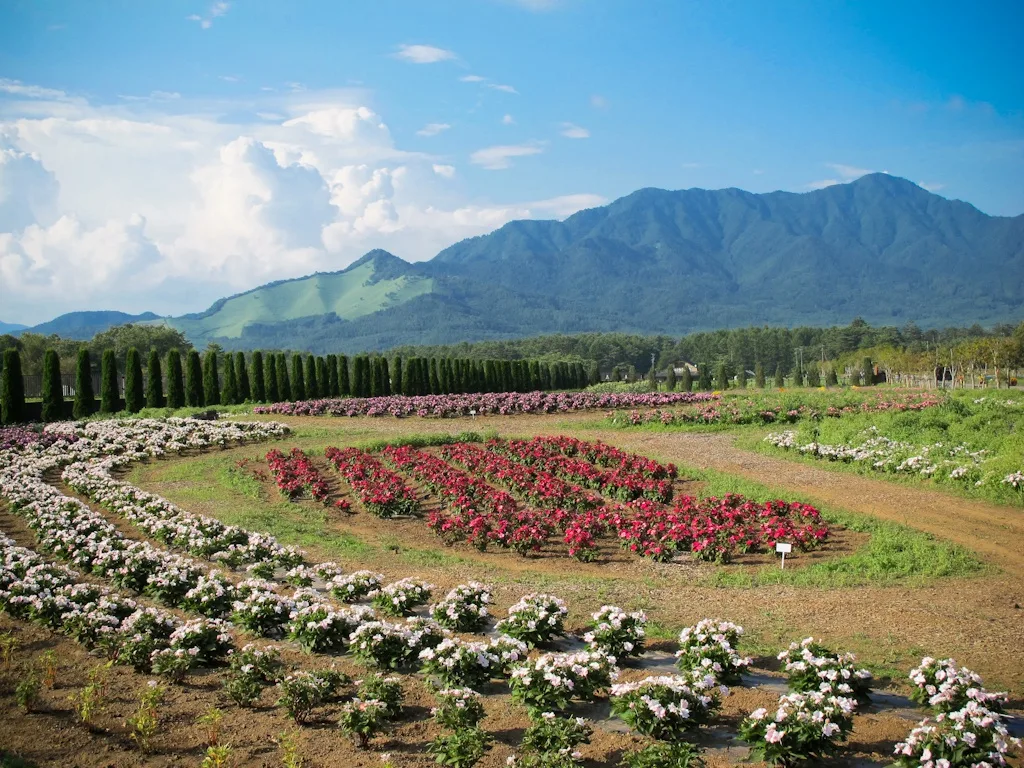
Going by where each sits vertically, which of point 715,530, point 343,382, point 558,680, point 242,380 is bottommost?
point 715,530

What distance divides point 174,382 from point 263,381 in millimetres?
4642

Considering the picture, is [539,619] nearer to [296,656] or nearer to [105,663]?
[296,656]

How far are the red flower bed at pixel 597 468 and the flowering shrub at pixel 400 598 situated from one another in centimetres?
782

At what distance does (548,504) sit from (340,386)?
1259 inches

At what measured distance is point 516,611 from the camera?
28.2 feet

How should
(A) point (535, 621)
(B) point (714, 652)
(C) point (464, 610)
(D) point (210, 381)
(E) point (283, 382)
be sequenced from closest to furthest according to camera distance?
(B) point (714, 652) < (A) point (535, 621) < (C) point (464, 610) < (D) point (210, 381) < (E) point (283, 382)

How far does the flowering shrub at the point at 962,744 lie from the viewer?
541cm

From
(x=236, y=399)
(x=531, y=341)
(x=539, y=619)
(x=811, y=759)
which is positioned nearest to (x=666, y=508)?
→ (x=539, y=619)

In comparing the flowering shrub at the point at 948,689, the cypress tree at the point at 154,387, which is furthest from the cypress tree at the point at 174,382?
the flowering shrub at the point at 948,689

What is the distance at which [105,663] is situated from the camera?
796cm

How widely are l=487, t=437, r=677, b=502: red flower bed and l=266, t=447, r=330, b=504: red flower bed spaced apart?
17.5 feet

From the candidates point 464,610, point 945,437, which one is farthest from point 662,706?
point 945,437

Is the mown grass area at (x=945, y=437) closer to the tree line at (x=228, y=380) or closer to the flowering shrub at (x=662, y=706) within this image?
the flowering shrub at (x=662, y=706)

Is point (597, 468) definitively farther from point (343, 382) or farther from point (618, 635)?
point (343, 382)
